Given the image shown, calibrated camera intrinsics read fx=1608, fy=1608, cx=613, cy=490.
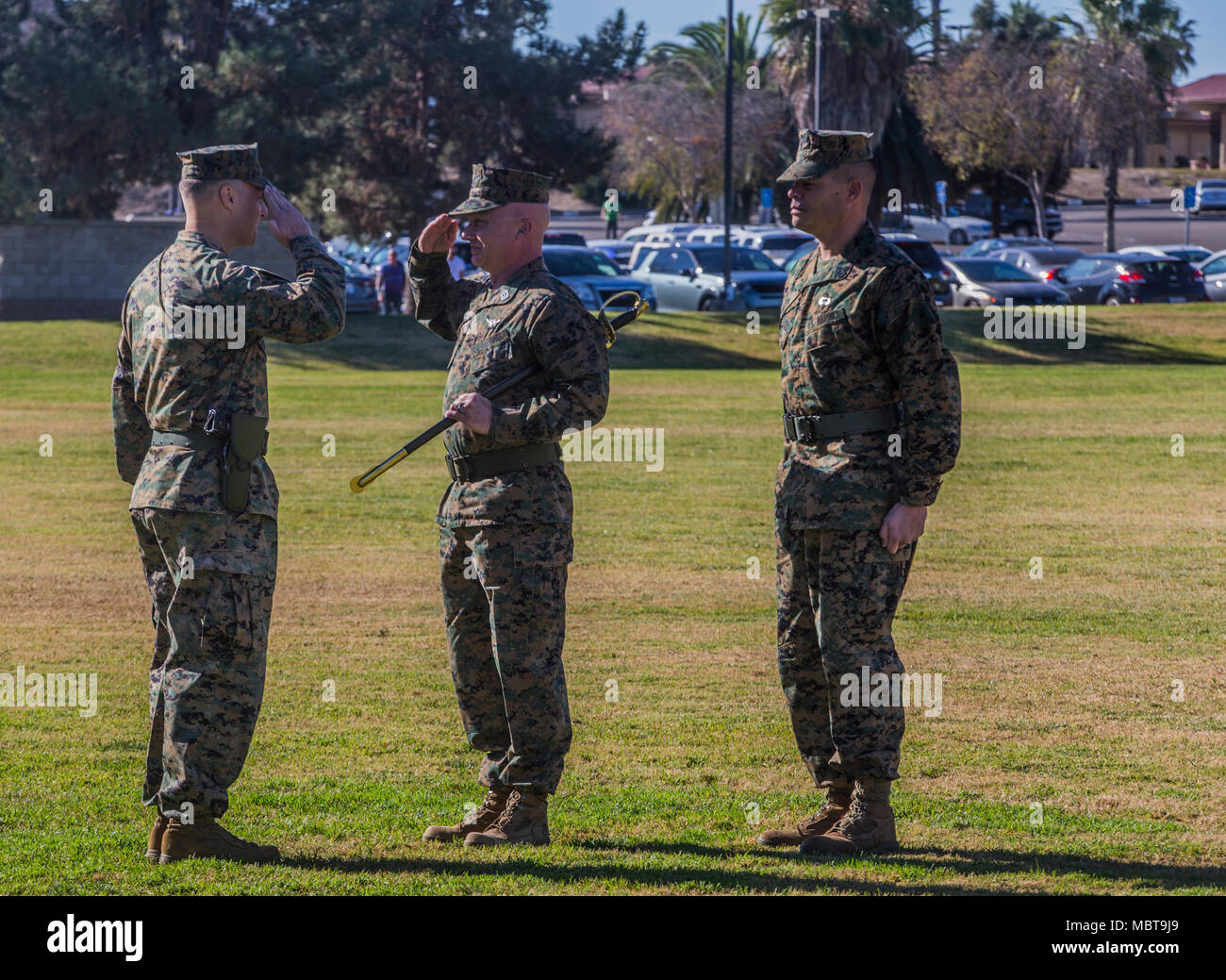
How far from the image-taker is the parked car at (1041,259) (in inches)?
1553

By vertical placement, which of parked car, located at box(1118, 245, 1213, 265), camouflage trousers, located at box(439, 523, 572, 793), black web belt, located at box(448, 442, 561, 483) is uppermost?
parked car, located at box(1118, 245, 1213, 265)

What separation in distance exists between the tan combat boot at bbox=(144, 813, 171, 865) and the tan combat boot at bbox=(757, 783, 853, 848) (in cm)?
194

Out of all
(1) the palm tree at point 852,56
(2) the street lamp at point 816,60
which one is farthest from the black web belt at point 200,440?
(1) the palm tree at point 852,56

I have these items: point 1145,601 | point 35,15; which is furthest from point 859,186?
point 35,15

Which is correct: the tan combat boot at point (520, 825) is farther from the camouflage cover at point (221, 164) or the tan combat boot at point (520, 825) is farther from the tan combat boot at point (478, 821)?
the camouflage cover at point (221, 164)

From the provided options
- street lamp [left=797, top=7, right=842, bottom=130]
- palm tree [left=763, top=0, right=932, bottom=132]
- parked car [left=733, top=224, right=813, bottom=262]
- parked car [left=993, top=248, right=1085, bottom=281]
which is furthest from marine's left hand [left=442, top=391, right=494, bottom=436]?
palm tree [left=763, top=0, right=932, bottom=132]

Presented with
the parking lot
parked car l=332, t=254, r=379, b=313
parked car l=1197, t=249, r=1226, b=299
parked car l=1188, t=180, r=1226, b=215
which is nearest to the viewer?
parked car l=1197, t=249, r=1226, b=299

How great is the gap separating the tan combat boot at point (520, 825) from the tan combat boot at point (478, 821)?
0.19ft

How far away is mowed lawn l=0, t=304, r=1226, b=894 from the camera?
5156mm

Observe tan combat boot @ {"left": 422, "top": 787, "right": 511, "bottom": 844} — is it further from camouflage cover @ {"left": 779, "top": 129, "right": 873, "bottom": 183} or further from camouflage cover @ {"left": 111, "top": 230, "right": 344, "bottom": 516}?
camouflage cover @ {"left": 779, "top": 129, "right": 873, "bottom": 183}

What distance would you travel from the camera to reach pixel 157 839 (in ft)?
16.8

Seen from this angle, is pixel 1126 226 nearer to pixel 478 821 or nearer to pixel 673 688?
pixel 673 688

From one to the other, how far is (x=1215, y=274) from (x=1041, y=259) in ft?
14.1
